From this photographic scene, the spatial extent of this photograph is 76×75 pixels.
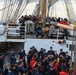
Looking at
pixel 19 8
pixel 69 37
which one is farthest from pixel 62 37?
pixel 19 8

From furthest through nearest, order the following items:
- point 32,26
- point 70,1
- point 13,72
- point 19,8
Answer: point 70,1
point 19,8
point 32,26
point 13,72

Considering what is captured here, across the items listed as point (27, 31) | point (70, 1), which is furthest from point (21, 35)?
point (70, 1)

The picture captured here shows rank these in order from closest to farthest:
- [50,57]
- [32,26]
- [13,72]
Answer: [13,72] → [50,57] → [32,26]

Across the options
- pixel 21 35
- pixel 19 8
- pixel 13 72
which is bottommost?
pixel 13 72

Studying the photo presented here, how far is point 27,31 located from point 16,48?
124cm

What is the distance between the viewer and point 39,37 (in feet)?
52.0

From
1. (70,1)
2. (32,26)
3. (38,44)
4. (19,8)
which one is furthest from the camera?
(70,1)

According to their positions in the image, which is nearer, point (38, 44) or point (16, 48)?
point (38, 44)

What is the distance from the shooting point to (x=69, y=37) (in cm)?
1619

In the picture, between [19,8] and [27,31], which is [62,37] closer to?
[27,31]

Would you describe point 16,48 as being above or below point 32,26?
below

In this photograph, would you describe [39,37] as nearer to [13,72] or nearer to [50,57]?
[50,57]

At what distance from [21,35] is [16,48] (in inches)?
49.6

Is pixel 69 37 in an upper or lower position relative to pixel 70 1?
lower
